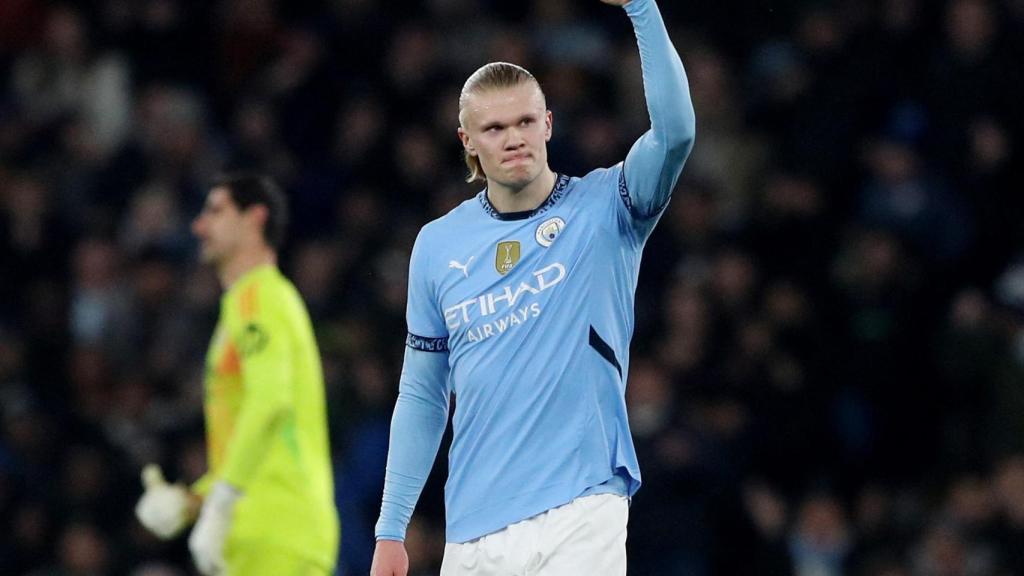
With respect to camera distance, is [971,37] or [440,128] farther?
[440,128]

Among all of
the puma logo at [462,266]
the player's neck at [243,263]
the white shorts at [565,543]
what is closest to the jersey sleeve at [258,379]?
the player's neck at [243,263]

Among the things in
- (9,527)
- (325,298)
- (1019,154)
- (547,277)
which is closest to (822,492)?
(1019,154)

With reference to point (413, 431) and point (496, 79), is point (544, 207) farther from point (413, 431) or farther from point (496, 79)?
point (413, 431)

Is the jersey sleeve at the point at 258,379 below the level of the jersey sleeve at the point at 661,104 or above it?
below

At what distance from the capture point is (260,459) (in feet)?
A: 22.4

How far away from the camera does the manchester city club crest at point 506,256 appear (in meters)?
5.06

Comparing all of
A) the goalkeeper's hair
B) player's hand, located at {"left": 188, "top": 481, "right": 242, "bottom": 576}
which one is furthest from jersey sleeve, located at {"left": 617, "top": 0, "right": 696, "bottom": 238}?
the goalkeeper's hair

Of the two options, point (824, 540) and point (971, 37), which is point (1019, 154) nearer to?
point (971, 37)

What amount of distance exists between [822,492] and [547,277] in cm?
555

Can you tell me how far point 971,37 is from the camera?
10.8 m

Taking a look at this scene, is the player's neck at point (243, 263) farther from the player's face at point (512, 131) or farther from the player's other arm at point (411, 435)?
the player's face at point (512, 131)

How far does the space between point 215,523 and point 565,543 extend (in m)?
2.27

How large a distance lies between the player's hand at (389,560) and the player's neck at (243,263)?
249 centimetres

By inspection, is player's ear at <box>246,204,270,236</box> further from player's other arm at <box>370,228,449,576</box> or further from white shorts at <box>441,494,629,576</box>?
white shorts at <box>441,494,629,576</box>
